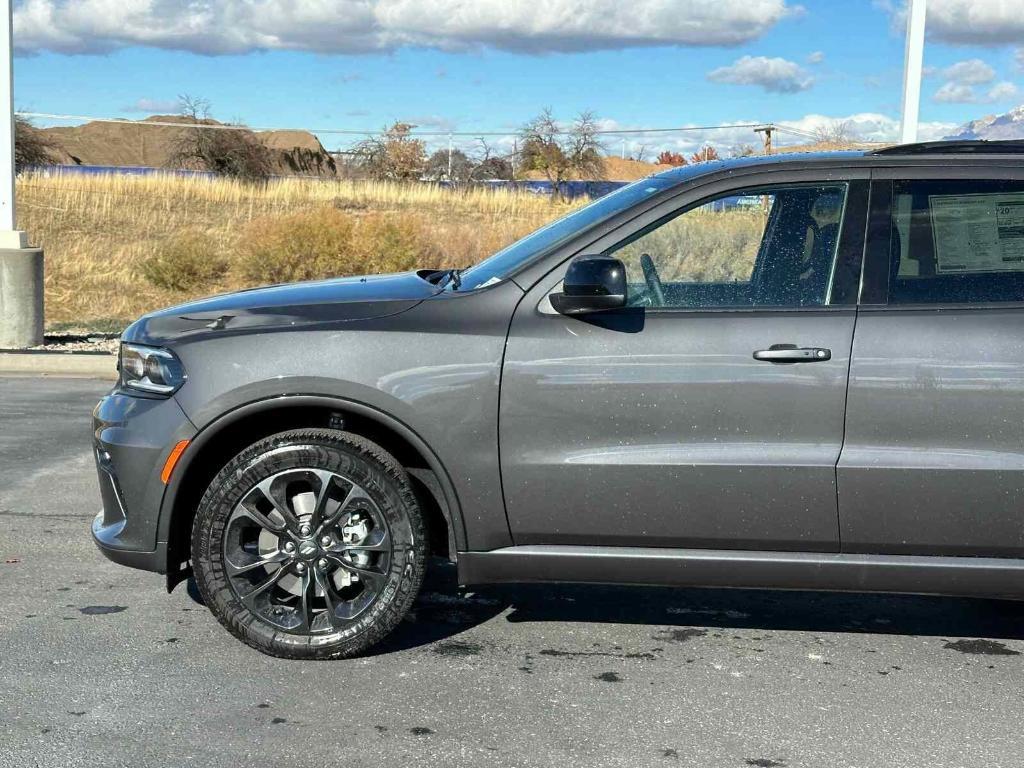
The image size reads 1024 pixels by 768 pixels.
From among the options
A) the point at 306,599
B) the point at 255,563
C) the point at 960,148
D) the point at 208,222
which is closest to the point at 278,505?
the point at 255,563

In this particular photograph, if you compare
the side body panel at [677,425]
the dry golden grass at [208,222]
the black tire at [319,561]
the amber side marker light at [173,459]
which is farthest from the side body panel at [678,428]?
the dry golden grass at [208,222]

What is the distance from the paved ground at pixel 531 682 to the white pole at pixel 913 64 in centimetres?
694

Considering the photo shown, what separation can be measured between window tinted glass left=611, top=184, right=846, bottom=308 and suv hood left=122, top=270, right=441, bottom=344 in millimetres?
821

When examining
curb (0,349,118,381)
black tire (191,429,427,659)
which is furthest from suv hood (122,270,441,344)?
curb (0,349,118,381)

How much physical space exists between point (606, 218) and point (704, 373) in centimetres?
70

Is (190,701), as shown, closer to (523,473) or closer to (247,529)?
(247,529)

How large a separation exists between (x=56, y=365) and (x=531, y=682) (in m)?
8.73

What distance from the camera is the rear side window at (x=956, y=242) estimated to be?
14.0ft

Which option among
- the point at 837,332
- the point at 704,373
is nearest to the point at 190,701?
the point at 704,373

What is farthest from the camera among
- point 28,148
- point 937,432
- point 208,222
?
point 28,148

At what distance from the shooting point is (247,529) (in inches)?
176

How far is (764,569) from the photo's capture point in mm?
4258

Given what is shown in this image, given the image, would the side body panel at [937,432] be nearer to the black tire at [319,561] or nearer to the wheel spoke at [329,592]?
the black tire at [319,561]

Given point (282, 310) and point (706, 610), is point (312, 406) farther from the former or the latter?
point (706, 610)
